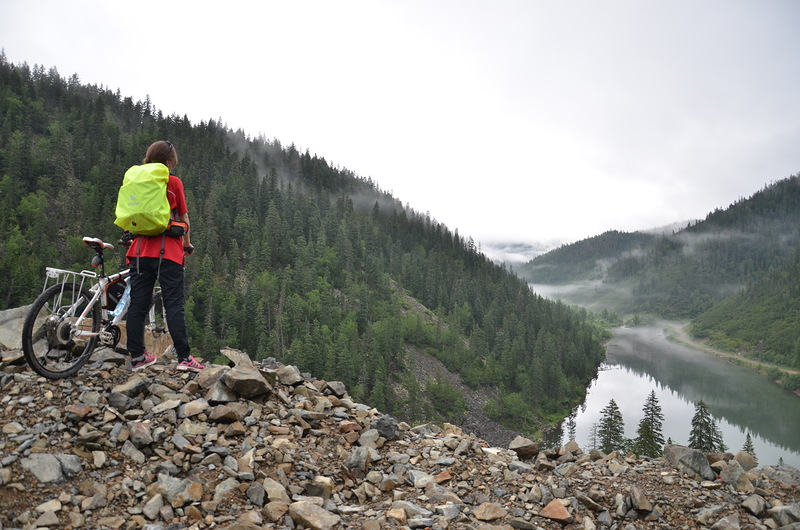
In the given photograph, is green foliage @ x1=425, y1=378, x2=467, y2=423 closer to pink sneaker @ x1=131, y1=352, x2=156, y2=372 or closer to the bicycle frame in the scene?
pink sneaker @ x1=131, y1=352, x2=156, y2=372

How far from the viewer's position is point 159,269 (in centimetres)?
530

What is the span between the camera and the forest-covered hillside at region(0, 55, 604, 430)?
230ft

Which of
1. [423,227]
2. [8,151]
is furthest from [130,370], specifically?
[423,227]

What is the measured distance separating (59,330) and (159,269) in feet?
5.36

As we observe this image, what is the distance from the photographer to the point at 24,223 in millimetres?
79500

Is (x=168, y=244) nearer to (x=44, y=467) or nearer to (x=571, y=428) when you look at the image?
(x=44, y=467)

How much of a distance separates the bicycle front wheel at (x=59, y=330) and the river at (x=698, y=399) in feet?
234

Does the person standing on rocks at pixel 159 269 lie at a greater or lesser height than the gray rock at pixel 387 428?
greater

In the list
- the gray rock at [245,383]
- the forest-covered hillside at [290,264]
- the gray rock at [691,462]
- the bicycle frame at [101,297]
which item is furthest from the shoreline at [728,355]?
the bicycle frame at [101,297]

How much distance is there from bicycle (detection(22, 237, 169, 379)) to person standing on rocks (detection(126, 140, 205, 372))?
406mm

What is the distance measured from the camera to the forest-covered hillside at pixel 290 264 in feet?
230

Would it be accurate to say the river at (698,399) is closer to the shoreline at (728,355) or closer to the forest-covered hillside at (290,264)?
the shoreline at (728,355)

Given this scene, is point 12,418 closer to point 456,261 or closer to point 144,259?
point 144,259

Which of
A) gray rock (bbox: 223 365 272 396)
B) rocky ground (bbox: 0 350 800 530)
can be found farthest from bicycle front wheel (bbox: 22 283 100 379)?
gray rock (bbox: 223 365 272 396)
